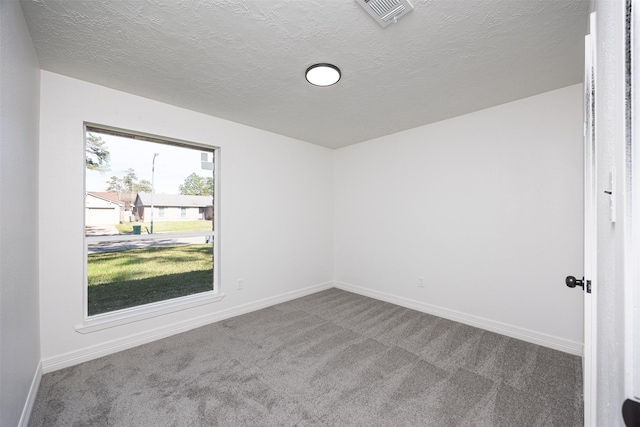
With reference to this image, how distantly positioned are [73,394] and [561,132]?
15.3ft

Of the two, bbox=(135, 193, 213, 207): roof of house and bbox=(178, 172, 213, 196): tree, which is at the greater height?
bbox=(178, 172, 213, 196): tree

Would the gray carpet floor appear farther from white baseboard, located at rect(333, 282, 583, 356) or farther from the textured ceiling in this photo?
the textured ceiling

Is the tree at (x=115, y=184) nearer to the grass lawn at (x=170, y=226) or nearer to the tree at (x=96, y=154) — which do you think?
the tree at (x=96, y=154)

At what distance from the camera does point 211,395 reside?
1.90 metres

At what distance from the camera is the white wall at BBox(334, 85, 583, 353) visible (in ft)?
8.19

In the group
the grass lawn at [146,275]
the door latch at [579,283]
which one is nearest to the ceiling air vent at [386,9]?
the door latch at [579,283]

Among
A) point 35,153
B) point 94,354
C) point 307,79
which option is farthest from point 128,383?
point 307,79

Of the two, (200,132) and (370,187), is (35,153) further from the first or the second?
(370,187)

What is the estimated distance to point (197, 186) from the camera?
3229 millimetres

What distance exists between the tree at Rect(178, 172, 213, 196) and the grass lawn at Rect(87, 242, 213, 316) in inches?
25.7

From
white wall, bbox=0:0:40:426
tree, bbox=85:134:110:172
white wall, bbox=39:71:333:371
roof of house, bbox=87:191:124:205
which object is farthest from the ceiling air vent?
roof of house, bbox=87:191:124:205

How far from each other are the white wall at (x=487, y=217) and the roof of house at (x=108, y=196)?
3.18 m

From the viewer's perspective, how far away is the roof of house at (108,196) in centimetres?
255

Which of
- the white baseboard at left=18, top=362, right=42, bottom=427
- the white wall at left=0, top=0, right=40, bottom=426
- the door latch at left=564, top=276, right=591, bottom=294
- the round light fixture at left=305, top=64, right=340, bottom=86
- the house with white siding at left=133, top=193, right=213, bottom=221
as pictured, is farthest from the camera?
the house with white siding at left=133, top=193, right=213, bottom=221
